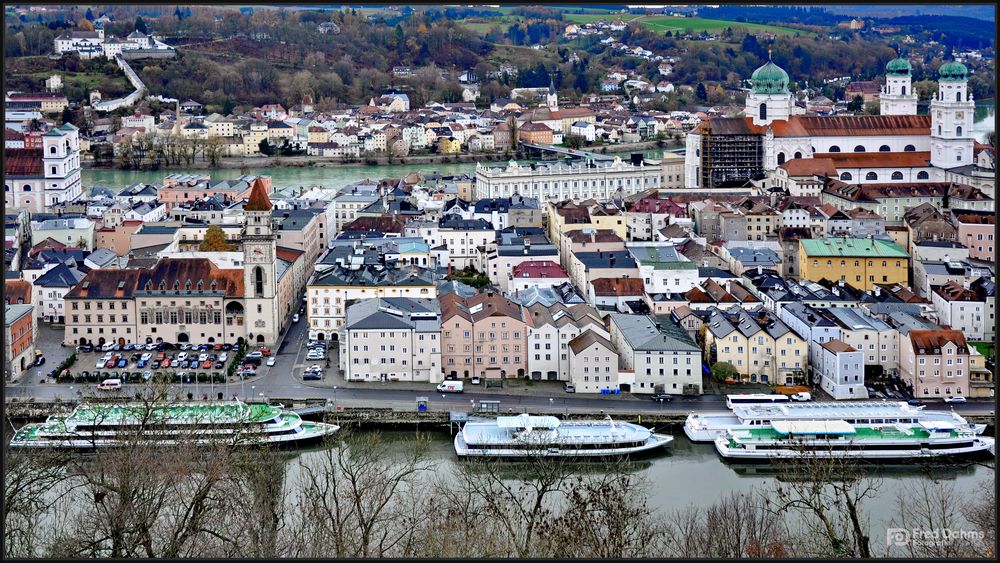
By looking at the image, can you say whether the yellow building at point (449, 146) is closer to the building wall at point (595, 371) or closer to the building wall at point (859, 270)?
the building wall at point (859, 270)

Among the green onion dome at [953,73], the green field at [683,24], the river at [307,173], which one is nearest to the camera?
the green onion dome at [953,73]

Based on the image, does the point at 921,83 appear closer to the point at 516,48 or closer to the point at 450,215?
the point at 516,48

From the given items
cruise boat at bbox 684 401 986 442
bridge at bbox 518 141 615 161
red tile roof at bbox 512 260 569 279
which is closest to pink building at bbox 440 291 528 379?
cruise boat at bbox 684 401 986 442

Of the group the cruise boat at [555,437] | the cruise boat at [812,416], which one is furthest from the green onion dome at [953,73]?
the cruise boat at [555,437]

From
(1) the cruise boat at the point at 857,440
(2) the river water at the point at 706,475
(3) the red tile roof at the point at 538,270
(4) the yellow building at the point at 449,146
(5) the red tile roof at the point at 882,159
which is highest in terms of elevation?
(4) the yellow building at the point at 449,146

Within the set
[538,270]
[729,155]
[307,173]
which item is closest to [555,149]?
[307,173]

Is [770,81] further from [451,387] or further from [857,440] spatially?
[857,440]

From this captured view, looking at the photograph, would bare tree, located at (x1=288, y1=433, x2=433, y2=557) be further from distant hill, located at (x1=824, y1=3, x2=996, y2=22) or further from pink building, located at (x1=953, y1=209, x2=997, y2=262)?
distant hill, located at (x1=824, y1=3, x2=996, y2=22)
